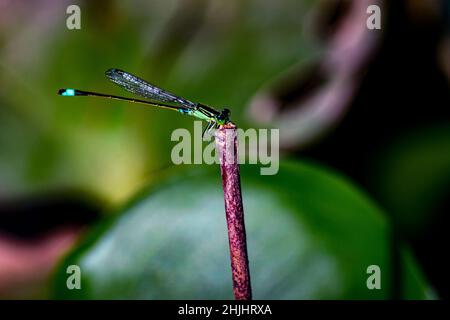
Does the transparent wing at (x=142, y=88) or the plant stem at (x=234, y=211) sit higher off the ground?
the transparent wing at (x=142, y=88)

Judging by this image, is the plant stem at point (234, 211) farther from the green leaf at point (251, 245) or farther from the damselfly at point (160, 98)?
the green leaf at point (251, 245)

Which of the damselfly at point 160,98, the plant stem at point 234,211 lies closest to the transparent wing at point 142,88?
the damselfly at point 160,98

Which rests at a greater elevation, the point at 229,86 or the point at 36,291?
the point at 229,86

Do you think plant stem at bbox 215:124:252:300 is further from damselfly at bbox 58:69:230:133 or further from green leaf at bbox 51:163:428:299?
green leaf at bbox 51:163:428:299

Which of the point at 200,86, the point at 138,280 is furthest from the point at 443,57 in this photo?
the point at 138,280

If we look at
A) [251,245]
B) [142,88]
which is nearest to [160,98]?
[142,88]

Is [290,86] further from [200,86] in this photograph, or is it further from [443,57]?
[443,57]
